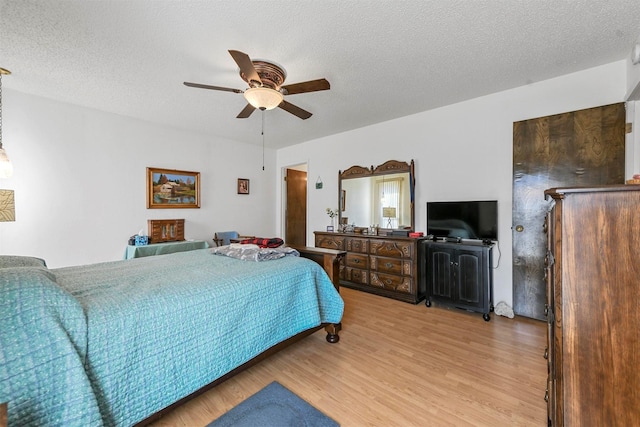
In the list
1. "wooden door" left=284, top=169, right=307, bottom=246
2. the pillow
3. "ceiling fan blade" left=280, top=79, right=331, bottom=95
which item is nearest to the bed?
the pillow

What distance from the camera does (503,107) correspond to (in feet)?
10.2

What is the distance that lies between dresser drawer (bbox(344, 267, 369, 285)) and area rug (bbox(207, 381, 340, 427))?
2295mm

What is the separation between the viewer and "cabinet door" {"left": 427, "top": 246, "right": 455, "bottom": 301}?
10.4ft

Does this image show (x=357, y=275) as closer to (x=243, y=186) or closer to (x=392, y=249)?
(x=392, y=249)

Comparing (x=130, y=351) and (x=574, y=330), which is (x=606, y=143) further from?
(x=130, y=351)

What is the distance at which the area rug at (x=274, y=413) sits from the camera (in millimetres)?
1489

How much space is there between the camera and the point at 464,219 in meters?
3.28

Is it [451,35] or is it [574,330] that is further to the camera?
[451,35]

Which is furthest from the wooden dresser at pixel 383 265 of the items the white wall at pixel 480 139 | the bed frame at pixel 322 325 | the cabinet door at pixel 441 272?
the bed frame at pixel 322 325

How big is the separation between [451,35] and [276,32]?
1.42 m

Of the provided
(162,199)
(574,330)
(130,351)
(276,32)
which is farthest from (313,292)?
(162,199)

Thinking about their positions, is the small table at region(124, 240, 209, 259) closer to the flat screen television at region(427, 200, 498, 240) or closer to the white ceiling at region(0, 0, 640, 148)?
the white ceiling at region(0, 0, 640, 148)

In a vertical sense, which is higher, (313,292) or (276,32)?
(276,32)

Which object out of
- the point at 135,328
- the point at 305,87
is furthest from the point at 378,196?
the point at 135,328
